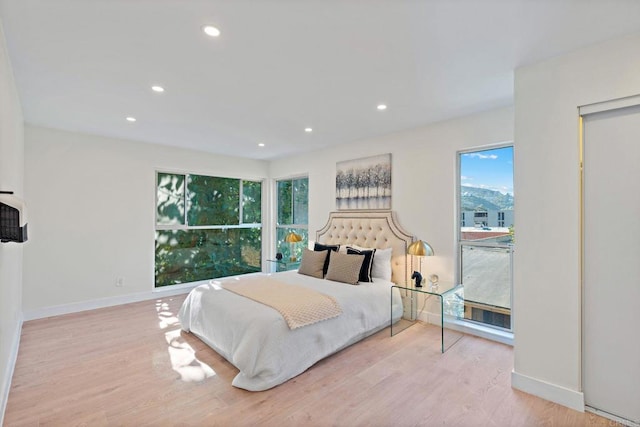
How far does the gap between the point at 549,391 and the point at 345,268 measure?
208 centimetres

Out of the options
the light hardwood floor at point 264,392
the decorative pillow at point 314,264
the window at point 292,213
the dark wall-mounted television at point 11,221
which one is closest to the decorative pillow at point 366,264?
the decorative pillow at point 314,264

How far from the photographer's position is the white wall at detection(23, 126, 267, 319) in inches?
150

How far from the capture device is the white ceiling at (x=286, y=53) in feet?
5.40

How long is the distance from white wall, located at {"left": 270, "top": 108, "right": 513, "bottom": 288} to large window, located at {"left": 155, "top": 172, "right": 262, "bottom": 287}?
2829 millimetres

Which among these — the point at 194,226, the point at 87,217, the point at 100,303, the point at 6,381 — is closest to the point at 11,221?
the point at 6,381

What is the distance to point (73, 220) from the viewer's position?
4.04 m

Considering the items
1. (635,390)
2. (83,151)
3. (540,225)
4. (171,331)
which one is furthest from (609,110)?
(83,151)

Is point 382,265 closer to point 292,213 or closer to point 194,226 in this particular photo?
point 292,213

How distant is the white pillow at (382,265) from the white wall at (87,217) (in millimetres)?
3522

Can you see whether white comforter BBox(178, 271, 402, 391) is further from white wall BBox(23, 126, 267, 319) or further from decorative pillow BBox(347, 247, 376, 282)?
white wall BBox(23, 126, 267, 319)

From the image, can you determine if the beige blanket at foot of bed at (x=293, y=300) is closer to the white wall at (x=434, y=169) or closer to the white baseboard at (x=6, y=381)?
the white wall at (x=434, y=169)

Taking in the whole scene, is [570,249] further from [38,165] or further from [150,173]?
[38,165]

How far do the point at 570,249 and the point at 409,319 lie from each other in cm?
211

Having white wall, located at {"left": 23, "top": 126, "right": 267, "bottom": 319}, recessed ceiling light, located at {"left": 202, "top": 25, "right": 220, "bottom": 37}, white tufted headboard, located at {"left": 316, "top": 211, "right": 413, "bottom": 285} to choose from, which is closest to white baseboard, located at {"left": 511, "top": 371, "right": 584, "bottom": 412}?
white tufted headboard, located at {"left": 316, "top": 211, "right": 413, "bottom": 285}
